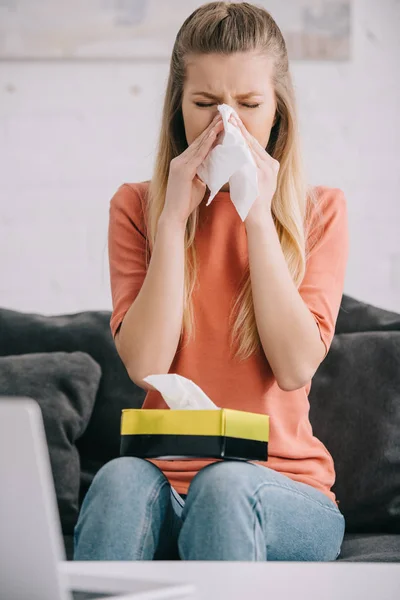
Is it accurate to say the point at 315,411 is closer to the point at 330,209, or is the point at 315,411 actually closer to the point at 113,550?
the point at 330,209

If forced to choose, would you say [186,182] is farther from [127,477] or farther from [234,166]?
[127,477]

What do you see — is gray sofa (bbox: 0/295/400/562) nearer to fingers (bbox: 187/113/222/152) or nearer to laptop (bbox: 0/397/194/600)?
fingers (bbox: 187/113/222/152)

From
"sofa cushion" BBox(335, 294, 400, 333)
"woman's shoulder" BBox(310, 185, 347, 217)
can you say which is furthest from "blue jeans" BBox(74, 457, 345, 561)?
"sofa cushion" BBox(335, 294, 400, 333)

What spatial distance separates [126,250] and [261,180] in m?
0.28

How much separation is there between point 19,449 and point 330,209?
3.49 feet

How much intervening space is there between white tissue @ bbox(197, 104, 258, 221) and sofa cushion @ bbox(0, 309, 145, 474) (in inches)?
22.2

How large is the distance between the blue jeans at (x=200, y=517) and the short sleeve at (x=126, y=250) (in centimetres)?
38

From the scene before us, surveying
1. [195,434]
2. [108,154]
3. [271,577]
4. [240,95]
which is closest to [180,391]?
[195,434]

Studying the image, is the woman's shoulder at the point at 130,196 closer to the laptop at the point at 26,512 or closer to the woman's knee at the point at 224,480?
the woman's knee at the point at 224,480

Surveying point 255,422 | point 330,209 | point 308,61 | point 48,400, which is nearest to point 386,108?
point 308,61

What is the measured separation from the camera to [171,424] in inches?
38.8

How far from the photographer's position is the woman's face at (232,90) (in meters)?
1.36

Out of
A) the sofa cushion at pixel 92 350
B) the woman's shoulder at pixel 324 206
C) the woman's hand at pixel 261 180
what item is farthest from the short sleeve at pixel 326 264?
the sofa cushion at pixel 92 350

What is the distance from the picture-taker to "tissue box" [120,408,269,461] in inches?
37.8
